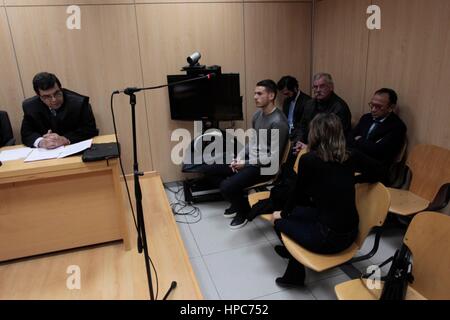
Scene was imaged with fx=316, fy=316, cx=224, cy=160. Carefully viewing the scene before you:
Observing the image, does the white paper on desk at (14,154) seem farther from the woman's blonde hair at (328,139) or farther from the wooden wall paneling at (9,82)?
the woman's blonde hair at (328,139)

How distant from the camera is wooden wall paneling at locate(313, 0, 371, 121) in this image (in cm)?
333

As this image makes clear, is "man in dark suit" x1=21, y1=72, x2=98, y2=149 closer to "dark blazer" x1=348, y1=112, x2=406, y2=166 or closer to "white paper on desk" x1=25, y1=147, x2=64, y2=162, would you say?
"white paper on desk" x1=25, y1=147, x2=64, y2=162

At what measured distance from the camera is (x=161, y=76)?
12.0 ft

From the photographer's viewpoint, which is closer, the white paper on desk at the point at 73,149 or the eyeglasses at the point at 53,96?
the white paper on desk at the point at 73,149

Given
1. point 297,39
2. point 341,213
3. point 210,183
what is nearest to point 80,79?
point 210,183

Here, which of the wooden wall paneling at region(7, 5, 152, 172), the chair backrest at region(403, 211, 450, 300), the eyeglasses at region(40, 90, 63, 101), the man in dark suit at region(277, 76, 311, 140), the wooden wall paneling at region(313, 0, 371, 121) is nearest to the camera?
the chair backrest at region(403, 211, 450, 300)

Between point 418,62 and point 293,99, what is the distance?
1423mm

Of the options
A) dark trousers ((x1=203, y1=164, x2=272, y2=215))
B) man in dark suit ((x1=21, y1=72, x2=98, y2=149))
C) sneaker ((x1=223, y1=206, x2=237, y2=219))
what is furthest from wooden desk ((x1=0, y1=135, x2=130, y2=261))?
sneaker ((x1=223, y1=206, x2=237, y2=219))

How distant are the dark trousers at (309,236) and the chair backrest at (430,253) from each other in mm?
376

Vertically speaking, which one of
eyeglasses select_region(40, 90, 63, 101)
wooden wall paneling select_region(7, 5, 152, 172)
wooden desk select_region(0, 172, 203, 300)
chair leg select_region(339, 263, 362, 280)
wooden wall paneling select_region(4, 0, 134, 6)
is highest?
wooden wall paneling select_region(4, 0, 134, 6)

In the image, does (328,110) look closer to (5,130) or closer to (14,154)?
(14,154)

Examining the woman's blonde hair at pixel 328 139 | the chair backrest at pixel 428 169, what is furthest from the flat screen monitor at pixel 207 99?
the chair backrest at pixel 428 169

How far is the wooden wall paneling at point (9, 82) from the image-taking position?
3133 millimetres

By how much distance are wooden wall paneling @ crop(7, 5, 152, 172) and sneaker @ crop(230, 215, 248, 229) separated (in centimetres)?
168
